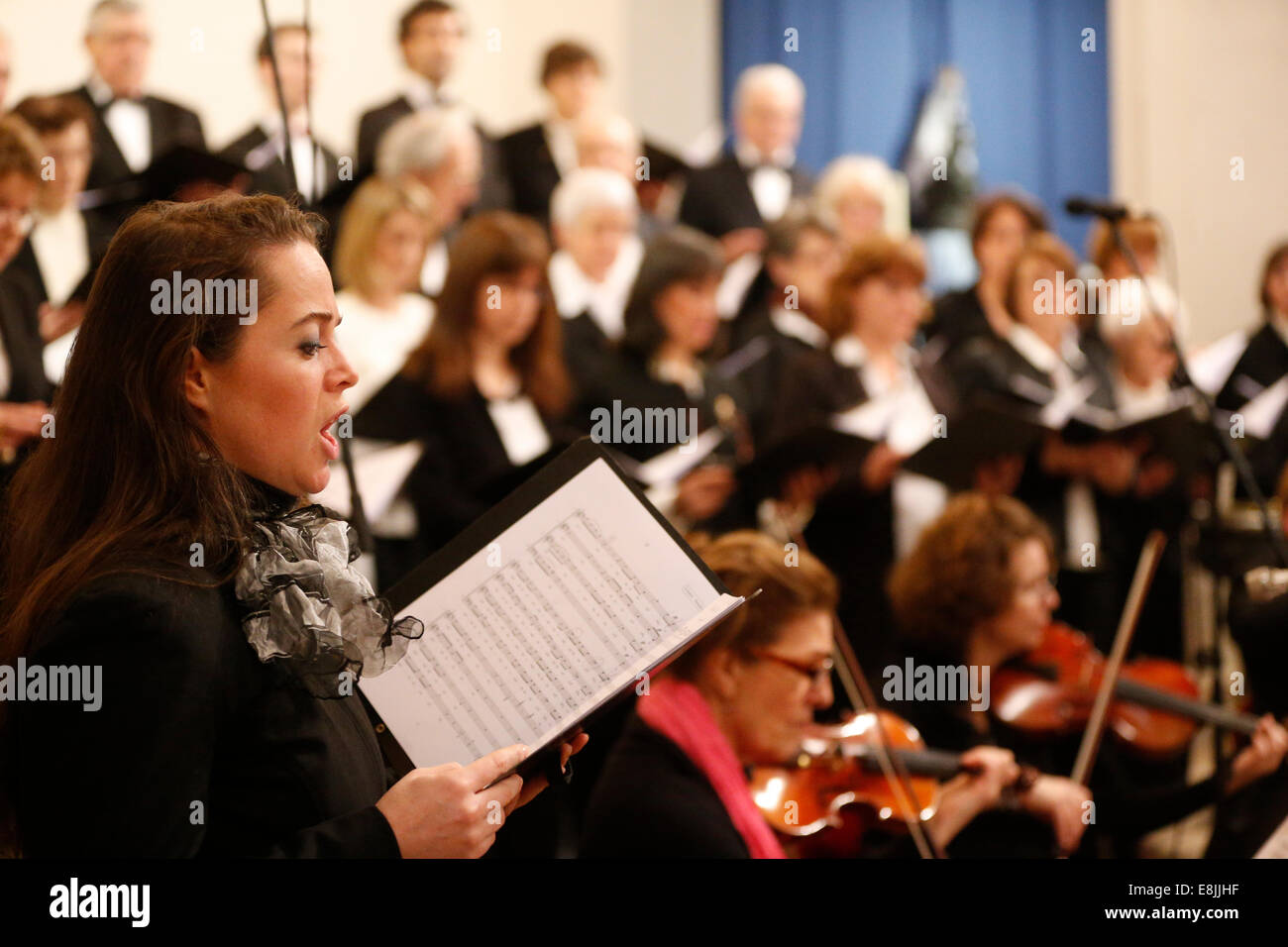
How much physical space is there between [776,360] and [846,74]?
4.01 metres

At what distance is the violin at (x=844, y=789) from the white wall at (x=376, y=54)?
3537mm

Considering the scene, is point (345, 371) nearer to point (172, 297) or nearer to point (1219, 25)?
point (172, 297)

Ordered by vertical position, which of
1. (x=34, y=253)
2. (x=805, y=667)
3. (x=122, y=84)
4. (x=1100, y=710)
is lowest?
(x=1100, y=710)

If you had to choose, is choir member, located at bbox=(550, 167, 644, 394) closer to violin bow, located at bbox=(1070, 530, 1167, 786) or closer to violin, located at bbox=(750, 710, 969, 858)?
violin bow, located at bbox=(1070, 530, 1167, 786)

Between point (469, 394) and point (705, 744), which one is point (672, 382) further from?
point (705, 744)

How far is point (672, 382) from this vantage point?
372cm

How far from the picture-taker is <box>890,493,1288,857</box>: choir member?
288 centimetres

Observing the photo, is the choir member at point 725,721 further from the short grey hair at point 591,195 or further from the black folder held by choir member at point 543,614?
the short grey hair at point 591,195

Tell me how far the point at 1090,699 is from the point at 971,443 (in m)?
0.81

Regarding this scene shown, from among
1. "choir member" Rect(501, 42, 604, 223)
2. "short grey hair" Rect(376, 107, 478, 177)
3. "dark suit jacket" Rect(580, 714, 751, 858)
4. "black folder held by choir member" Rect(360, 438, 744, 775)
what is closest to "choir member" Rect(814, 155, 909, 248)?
"choir member" Rect(501, 42, 604, 223)

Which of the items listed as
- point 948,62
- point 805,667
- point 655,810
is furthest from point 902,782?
point 948,62

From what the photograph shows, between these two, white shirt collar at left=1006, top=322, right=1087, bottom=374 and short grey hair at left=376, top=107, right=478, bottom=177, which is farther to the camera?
white shirt collar at left=1006, top=322, right=1087, bottom=374

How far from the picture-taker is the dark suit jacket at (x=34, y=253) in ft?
10.3

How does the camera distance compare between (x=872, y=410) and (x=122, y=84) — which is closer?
(x=872, y=410)
